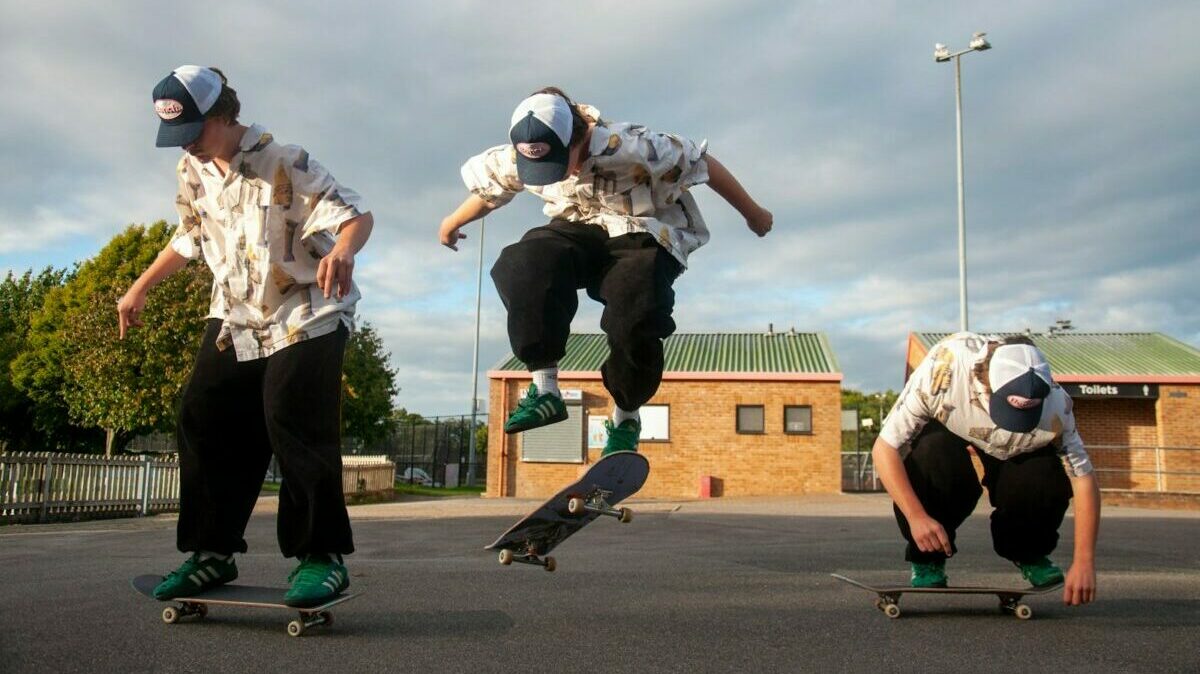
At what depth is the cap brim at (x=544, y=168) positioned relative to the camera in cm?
357

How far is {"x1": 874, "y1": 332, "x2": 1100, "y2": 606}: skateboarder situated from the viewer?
3.87m

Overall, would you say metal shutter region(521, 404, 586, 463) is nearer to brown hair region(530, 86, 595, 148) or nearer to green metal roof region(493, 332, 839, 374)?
green metal roof region(493, 332, 839, 374)

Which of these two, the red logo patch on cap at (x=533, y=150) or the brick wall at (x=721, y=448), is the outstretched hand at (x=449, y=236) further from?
the brick wall at (x=721, y=448)

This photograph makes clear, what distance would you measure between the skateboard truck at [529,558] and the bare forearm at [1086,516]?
2.27 m

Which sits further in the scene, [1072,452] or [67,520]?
[67,520]

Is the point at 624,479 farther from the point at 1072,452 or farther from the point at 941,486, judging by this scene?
the point at 1072,452

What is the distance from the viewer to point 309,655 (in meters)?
2.91

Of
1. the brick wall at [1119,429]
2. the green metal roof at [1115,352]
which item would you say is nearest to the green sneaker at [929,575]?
the green metal roof at [1115,352]

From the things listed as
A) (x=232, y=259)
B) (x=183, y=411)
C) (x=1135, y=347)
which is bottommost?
(x=183, y=411)

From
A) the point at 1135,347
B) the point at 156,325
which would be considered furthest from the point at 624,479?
the point at 1135,347

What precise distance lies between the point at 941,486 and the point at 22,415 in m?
42.9

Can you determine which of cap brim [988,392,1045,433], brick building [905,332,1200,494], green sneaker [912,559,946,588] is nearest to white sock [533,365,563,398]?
cap brim [988,392,1045,433]

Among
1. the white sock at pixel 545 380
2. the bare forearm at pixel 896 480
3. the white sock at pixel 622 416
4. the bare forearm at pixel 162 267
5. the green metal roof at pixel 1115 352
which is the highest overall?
the green metal roof at pixel 1115 352

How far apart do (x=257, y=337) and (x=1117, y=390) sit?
24.0m
